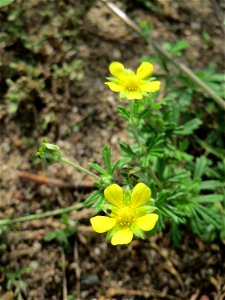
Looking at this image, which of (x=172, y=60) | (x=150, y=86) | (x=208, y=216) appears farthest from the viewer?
(x=172, y=60)

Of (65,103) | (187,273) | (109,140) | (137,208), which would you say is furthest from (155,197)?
(65,103)

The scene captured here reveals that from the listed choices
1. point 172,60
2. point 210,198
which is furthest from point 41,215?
point 172,60

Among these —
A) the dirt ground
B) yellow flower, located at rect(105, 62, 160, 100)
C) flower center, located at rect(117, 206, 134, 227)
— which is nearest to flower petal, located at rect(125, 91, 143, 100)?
yellow flower, located at rect(105, 62, 160, 100)

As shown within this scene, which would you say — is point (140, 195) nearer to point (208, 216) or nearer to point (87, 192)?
point (208, 216)

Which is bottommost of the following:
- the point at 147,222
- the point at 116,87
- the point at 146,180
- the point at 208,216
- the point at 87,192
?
the point at 87,192

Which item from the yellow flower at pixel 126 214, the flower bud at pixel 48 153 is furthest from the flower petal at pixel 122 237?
the flower bud at pixel 48 153

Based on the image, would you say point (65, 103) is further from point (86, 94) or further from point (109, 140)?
point (109, 140)

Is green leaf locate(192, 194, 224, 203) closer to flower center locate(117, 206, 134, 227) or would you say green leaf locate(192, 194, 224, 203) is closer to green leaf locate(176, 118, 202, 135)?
green leaf locate(176, 118, 202, 135)

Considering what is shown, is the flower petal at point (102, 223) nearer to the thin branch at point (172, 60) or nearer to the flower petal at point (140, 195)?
the flower petal at point (140, 195)
